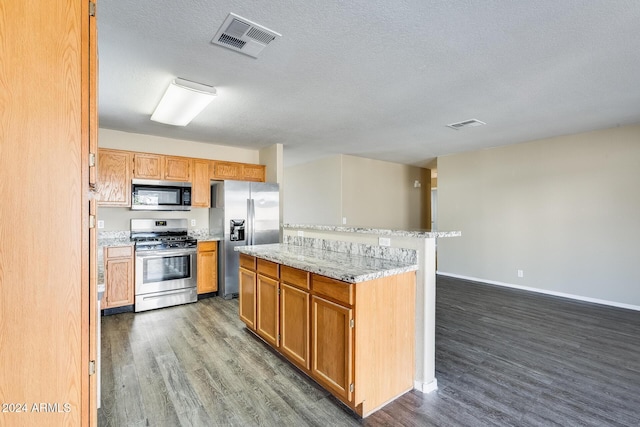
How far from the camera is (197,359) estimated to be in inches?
104

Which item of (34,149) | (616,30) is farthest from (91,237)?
(616,30)

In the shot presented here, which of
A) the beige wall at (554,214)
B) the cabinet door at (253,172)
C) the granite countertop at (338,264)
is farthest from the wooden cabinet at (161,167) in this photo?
the beige wall at (554,214)

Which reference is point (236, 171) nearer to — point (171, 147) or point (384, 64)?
point (171, 147)

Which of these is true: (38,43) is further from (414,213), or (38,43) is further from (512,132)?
(414,213)

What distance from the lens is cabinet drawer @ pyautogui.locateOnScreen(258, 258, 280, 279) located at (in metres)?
2.62

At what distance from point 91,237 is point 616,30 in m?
3.15

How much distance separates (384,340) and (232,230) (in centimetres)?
318

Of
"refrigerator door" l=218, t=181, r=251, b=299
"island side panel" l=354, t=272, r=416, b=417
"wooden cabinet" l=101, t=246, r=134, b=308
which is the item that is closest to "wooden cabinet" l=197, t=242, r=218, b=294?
"refrigerator door" l=218, t=181, r=251, b=299

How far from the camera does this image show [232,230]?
14.9 ft

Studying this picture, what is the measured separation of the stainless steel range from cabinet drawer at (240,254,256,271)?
4.98 ft

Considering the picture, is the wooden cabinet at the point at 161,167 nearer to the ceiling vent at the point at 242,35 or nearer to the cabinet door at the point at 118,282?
the cabinet door at the point at 118,282

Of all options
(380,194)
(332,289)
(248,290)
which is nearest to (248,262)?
(248,290)

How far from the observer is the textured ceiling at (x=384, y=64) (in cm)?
175

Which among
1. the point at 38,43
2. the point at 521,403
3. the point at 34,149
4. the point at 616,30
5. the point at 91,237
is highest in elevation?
the point at 616,30
